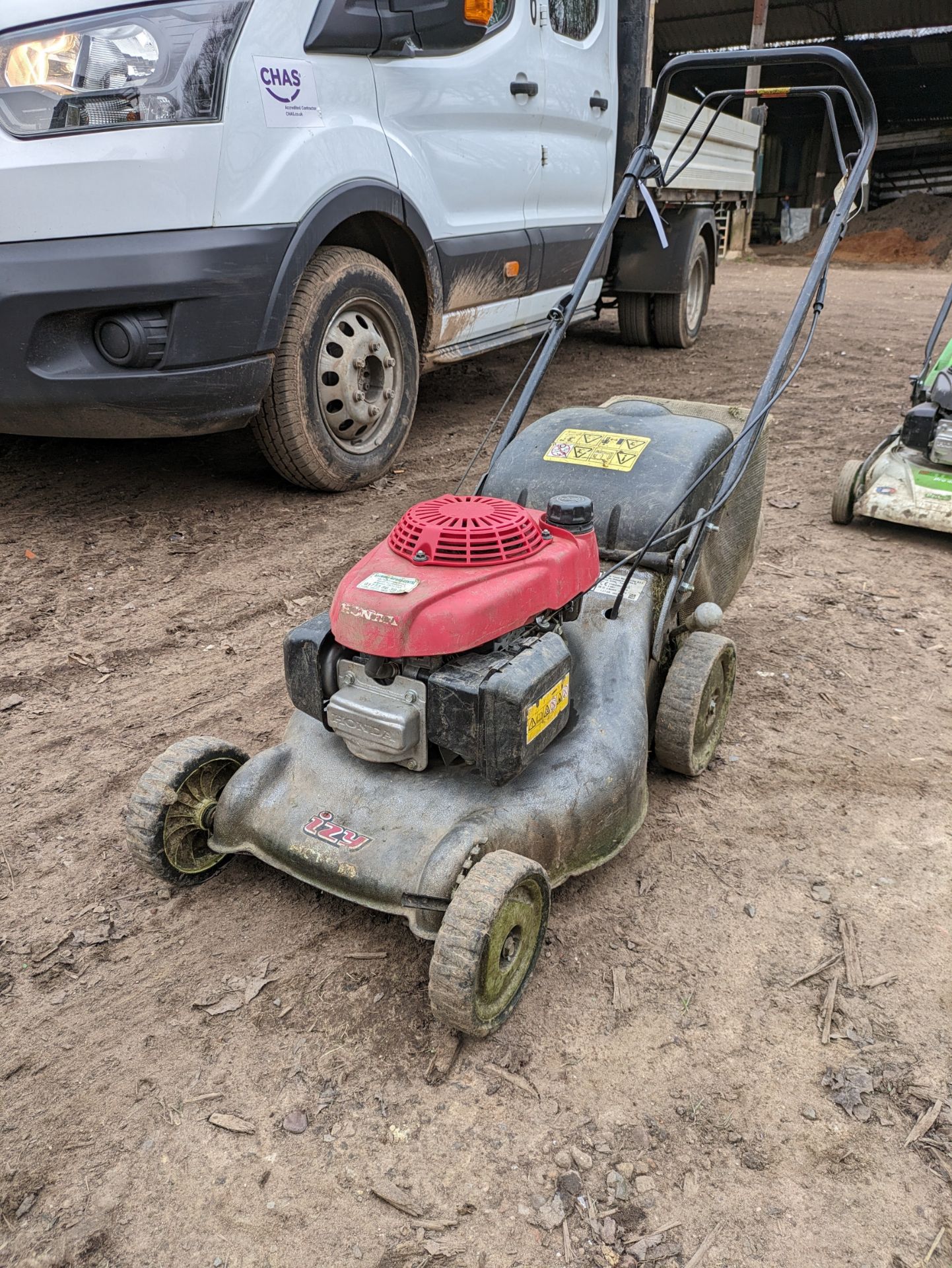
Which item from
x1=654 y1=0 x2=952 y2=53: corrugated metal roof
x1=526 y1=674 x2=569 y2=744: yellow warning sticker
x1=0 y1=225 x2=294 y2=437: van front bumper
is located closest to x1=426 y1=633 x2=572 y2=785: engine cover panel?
x1=526 y1=674 x2=569 y2=744: yellow warning sticker

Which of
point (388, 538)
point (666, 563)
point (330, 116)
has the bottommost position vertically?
point (666, 563)

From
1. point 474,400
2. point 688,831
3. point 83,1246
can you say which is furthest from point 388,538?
point 474,400

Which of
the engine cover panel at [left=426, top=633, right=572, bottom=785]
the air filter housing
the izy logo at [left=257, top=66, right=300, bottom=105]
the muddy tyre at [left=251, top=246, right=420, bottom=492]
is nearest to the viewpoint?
the engine cover panel at [left=426, top=633, right=572, bottom=785]

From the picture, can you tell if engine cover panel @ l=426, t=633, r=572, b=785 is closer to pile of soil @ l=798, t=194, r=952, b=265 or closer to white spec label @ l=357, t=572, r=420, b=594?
white spec label @ l=357, t=572, r=420, b=594

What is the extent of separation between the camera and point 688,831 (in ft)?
7.80

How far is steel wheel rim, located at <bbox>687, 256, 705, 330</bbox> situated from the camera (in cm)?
722

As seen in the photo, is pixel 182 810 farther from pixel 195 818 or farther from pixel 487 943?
pixel 487 943

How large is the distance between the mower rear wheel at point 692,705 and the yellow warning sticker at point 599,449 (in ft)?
1.59

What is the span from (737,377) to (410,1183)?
18.7ft

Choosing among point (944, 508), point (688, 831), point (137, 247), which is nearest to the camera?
point (688, 831)

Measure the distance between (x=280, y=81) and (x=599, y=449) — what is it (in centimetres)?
182

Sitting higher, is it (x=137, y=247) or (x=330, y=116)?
(x=330, y=116)

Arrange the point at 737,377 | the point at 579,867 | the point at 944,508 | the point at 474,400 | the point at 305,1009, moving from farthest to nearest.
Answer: the point at 737,377, the point at 474,400, the point at 944,508, the point at 579,867, the point at 305,1009

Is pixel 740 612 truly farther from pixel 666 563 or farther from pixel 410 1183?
pixel 410 1183
